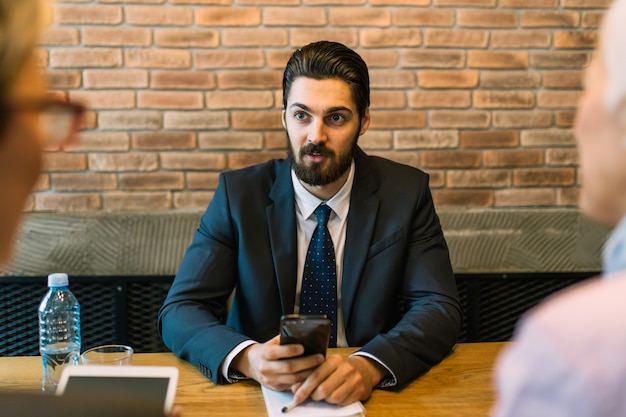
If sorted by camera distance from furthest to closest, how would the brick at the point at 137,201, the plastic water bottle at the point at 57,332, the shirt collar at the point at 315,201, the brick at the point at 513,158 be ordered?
the brick at the point at 513,158
the brick at the point at 137,201
the shirt collar at the point at 315,201
the plastic water bottle at the point at 57,332

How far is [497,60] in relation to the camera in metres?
2.67

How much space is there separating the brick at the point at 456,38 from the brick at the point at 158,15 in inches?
37.5

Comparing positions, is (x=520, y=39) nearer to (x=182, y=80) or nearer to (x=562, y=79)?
(x=562, y=79)

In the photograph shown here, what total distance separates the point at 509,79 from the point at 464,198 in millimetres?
516

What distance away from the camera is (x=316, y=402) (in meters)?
1.35

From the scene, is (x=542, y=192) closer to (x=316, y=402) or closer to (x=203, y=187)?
(x=203, y=187)

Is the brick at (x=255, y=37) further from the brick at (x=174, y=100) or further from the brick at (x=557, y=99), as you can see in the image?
the brick at (x=557, y=99)

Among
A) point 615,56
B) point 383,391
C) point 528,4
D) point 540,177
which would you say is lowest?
point 383,391

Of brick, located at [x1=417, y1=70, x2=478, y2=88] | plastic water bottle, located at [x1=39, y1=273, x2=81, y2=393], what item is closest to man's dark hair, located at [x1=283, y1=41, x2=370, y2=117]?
brick, located at [x1=417, y1=70, x2=478, y2=88]

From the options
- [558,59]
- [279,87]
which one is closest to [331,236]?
[279,87]

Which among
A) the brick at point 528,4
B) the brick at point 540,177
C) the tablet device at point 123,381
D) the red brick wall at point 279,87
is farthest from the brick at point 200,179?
the tablet device at point 123,381

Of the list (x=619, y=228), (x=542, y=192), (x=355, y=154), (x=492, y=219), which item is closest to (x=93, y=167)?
(x=355, y=154)

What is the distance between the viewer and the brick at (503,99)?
2674 mm

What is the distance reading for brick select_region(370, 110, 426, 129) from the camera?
2648 millimetres
